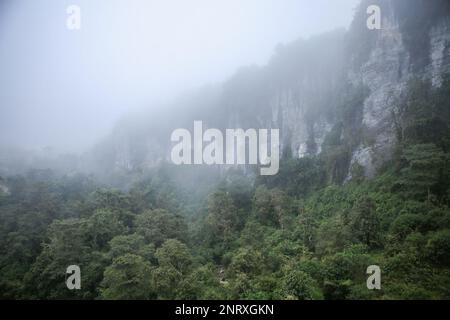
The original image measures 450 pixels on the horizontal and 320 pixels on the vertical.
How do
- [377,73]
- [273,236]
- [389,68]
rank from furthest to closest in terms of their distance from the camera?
[377,73]
[389,68]
[273,236]

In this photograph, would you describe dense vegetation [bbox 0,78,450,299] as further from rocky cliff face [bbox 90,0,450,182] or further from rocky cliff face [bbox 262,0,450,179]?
rocky cliff face [bbox 90,0,450,182]

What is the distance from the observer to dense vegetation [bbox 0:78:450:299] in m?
16.4

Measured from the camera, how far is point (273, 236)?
29047 mm

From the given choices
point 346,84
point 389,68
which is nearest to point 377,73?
point 389,68

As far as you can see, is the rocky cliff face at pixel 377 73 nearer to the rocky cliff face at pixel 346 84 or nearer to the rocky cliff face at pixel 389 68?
the rocky cliff face at pixel 389 68

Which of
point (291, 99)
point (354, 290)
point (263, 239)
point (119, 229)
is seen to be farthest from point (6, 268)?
point (291, 99)

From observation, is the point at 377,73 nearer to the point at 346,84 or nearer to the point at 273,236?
the point at 346,84

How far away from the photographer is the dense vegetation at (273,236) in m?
16.4

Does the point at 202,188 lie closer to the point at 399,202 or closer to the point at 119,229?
the point at 119,229

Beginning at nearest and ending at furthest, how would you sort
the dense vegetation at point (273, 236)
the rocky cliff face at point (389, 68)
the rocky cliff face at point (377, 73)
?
1. the dense vegetation at point (273, 236)
2. the rocky cliff face at point (389, 68)
3. the rocky cliff face at point (377, 73)

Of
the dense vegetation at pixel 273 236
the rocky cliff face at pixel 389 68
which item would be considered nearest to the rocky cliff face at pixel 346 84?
the rocky cliff face at pixel 389 68

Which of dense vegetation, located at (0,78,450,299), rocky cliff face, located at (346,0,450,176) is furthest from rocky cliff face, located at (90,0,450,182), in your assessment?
A: dense vegetation, located at (0,78,450,299)

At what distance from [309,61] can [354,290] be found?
4962 cm

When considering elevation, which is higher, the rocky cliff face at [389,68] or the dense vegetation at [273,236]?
the rocky cliff face at [389,68]
